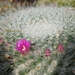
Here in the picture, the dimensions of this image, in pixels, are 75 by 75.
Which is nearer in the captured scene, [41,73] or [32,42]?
[41,73]

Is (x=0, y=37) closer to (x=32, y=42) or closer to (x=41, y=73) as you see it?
(x=32, y=42)

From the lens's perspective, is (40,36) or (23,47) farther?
(40,36)

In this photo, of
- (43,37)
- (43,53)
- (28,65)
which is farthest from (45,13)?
(28,65)

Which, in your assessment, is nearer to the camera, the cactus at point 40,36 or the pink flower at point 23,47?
the cactus at point 40,36

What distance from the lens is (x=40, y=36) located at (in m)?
2.81

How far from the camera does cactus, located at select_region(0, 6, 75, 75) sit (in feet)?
7.91

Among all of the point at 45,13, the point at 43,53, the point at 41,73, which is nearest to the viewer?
the point at 41,73

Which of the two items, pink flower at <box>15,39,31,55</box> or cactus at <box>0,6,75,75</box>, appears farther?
pink flower at <box>15,39,31,55</box>

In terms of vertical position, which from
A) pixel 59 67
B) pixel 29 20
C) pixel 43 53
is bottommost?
pixel 59 67

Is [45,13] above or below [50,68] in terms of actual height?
above

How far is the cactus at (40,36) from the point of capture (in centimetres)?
241

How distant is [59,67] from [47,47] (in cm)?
33

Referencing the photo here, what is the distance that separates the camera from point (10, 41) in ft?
9.55

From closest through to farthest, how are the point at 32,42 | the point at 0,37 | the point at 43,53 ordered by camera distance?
the point at 43,53 → the point at 32,42 → the point at 0,37
